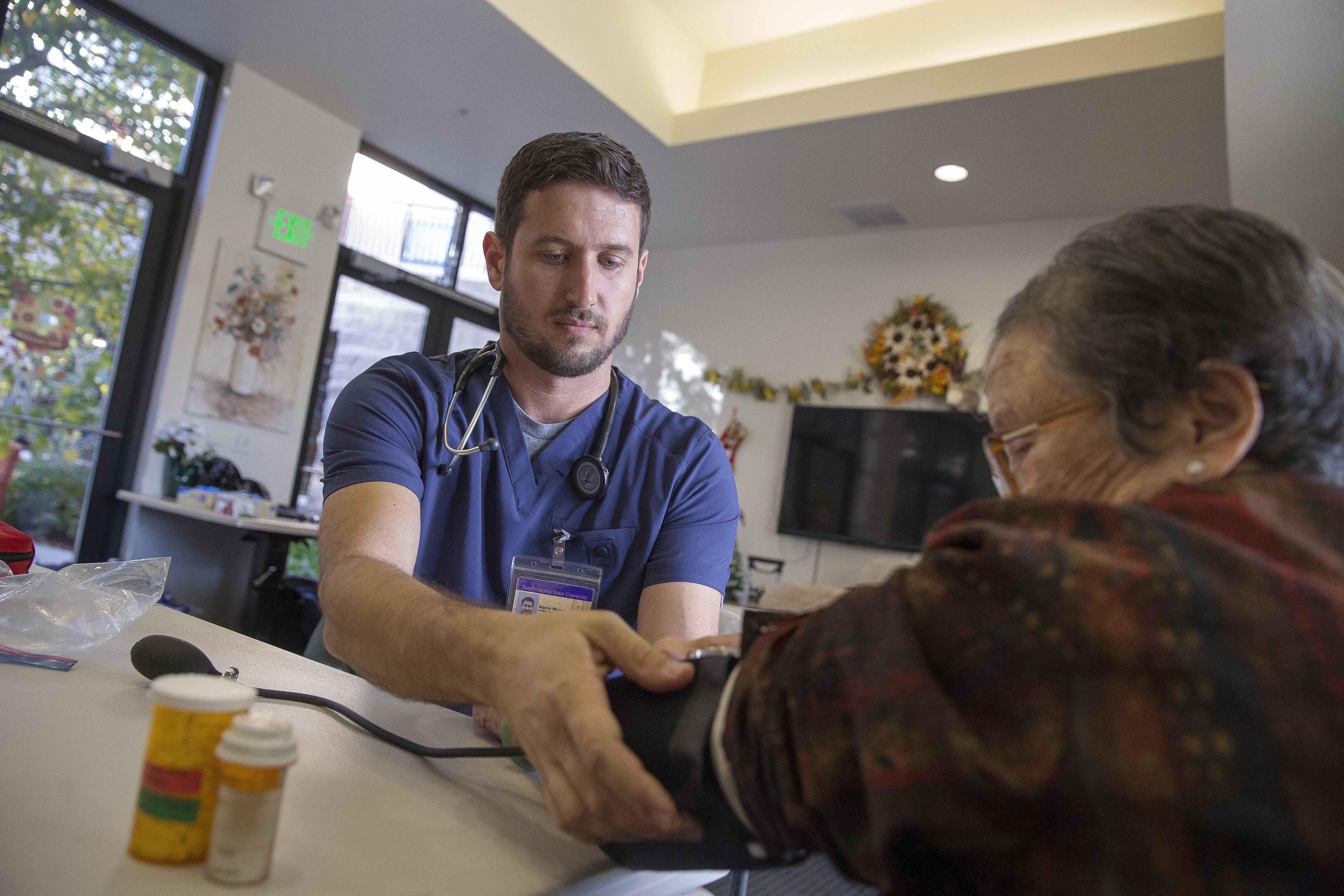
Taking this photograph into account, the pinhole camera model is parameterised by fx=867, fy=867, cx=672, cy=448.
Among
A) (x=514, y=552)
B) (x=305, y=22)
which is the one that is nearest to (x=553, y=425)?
(x=514, y=552)

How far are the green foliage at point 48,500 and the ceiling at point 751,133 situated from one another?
211 centimetres

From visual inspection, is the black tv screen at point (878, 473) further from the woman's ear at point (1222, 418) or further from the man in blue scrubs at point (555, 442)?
the woman's ear at point (1222, 418)

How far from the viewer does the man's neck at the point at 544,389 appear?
1.38m

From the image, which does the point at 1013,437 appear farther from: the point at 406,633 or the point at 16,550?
the point at 16,550

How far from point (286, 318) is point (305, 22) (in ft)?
4.76

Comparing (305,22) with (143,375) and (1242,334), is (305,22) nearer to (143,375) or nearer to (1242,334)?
(143,375)

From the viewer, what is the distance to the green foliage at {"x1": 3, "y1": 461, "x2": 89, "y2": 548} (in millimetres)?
3811

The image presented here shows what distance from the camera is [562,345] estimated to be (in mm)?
1341

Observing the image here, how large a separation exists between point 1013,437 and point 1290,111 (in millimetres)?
2878

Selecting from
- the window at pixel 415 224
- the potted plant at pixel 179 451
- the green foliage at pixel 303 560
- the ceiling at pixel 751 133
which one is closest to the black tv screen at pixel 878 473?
the ceiling at pixel 751 133

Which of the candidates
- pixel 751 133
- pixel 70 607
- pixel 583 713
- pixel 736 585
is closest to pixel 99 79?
pixel 751 133

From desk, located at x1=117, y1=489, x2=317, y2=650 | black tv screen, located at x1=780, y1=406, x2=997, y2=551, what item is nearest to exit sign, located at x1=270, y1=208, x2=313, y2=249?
desk, located at x1=117, y1=489, x2=317, y2=650

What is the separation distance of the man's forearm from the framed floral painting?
149 inches

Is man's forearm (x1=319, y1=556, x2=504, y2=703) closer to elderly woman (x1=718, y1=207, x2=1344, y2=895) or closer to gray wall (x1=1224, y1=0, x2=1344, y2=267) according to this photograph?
elderly woman (x1=718, y1=207, x2=1344, y2=895)
